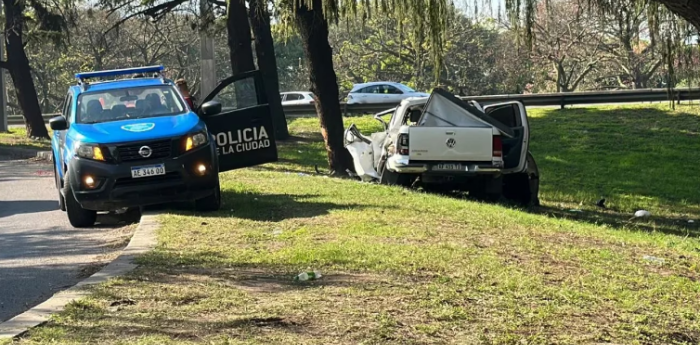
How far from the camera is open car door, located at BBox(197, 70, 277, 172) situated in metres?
12.8

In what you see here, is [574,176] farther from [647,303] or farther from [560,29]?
[560,29]

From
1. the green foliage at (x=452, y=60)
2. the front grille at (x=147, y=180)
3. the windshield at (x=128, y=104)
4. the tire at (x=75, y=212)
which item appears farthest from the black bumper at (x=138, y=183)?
the green foliage at (x=452, y=60)

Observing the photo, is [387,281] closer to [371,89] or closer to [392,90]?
[392,90]

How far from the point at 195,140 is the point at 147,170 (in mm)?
734

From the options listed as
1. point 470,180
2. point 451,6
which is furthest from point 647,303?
point 470,180

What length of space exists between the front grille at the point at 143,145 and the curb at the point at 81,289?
2.85 ft

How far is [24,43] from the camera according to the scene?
28.1m

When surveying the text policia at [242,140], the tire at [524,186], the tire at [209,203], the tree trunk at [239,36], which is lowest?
the tire at [524,186]

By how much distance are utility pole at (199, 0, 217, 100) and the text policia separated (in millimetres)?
11075

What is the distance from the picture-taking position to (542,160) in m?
22.9

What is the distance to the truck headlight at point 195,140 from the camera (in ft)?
36.6

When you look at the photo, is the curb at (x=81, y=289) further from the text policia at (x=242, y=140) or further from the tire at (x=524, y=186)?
the tire at (x=524, y=186)

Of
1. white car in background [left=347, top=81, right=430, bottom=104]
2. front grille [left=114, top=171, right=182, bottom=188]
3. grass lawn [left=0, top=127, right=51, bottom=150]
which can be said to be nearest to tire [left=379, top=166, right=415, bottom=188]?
front grille [left=114, top=171, right=182, bottom=188]

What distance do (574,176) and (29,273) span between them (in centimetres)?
1493
